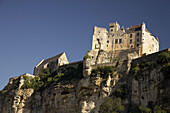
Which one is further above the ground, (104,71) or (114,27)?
(114,27)

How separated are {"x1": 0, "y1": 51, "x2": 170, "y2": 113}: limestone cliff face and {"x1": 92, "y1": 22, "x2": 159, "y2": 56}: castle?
3.31 m

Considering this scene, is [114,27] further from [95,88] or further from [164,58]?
Answer: [164,58]

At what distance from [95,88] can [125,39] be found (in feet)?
47.2

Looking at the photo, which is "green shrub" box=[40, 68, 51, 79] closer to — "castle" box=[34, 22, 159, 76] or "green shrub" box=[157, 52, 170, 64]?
"castle" box=[34, 22, 159, 76]

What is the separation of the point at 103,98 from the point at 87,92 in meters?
3.21

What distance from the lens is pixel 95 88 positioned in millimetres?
48625

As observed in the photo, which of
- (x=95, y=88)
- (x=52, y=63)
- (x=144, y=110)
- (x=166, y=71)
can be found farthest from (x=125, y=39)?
(x=144, y=110)

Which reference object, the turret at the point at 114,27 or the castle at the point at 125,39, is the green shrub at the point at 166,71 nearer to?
the castle at the point at 125,39

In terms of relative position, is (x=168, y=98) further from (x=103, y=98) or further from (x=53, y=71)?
(x=53, y=71)

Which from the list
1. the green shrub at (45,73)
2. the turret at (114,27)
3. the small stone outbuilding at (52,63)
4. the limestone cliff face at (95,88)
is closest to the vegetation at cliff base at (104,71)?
the limestone cliff face at (95,88)

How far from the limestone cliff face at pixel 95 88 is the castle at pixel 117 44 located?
1.14m

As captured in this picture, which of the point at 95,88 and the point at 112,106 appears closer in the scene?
the point at 112,106

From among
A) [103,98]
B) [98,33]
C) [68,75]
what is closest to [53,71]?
[68,75]

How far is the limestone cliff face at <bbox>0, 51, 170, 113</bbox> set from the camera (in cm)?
4266
